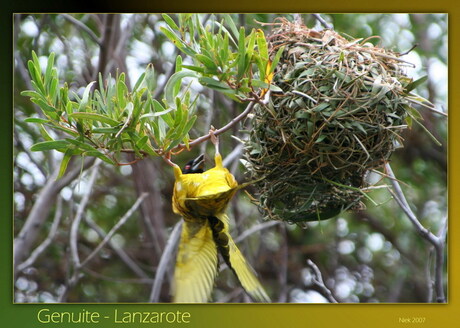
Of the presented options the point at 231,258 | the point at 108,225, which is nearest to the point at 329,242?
the point at 231,258

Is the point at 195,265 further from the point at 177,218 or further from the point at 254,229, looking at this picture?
the point at 177,218

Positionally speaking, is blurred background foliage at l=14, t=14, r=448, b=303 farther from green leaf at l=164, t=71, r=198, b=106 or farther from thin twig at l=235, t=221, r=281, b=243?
green leaf at l=164, t=71, r=198, b=106

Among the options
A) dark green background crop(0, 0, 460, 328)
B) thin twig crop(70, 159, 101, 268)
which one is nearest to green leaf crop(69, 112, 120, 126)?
dark green background crop(0, 0, 460, 328)

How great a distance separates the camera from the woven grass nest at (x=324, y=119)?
2076 mm

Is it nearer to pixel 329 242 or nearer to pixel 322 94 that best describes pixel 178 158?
pixel 329 242

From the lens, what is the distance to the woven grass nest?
6.81ft

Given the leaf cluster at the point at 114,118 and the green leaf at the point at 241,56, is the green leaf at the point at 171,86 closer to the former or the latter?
the leaf cluster at the point at 114,118

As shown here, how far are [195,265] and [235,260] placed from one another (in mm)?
167

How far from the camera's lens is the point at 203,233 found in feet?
8.27

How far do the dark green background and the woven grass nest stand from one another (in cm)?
63

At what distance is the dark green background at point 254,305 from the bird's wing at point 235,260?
0.27ft

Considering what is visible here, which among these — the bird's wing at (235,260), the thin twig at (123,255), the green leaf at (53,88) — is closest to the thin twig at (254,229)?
the bird's wing at (235,260)

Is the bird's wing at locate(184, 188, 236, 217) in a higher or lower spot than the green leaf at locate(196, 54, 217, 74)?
lower

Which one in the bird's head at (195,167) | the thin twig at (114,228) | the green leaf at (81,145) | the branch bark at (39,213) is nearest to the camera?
the green leaf at (81,145)
